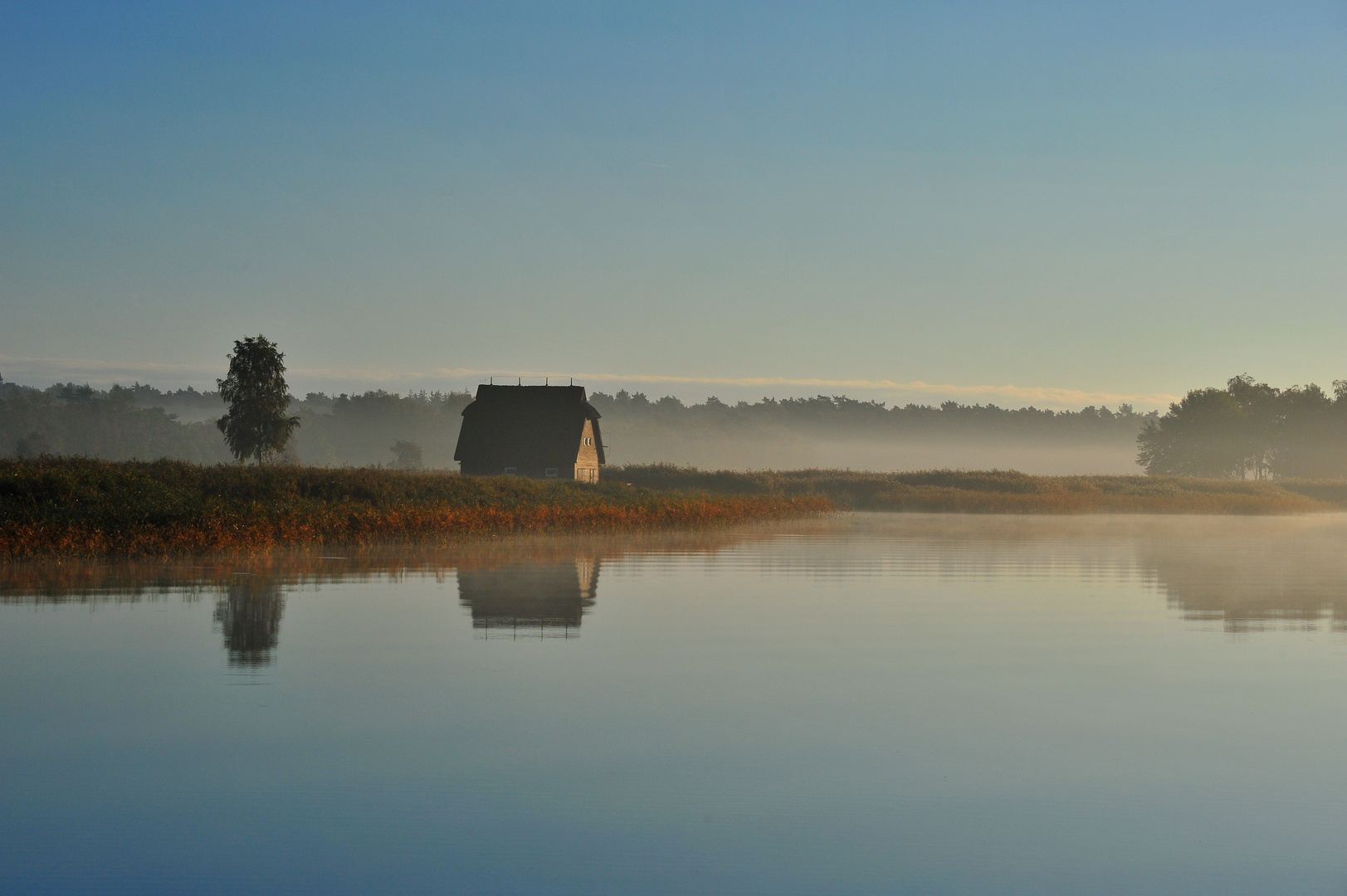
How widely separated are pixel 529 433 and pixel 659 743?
174ft

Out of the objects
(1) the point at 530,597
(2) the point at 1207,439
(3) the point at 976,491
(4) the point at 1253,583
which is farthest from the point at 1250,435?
(1) the point at 530,597

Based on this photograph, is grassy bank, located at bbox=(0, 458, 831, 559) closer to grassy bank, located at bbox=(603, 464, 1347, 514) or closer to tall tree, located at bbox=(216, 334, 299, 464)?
grassy bank, located at bbox=(603, 464, 1347, 514)

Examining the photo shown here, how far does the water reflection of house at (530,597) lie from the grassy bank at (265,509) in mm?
5467

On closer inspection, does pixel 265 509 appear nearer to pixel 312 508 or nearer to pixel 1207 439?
pixel 312 508

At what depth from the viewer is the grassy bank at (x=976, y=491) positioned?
56500 millimetres

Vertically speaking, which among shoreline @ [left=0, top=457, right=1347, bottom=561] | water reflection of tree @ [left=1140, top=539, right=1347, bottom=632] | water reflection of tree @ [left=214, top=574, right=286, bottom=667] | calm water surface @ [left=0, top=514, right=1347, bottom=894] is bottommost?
calm water surface @ [left=0, top=514, right=1347, bottom=894]

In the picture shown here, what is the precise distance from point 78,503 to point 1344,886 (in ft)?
72.4

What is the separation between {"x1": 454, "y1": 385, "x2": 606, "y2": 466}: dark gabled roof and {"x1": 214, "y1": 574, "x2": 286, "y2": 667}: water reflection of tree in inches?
1657

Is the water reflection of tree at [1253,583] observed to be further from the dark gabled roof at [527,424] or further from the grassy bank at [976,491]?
the dark gabled roof at [527,424]

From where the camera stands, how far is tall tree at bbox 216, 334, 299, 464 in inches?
2623

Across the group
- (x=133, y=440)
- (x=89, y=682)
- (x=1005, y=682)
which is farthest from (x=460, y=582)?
(x=133, y=440)

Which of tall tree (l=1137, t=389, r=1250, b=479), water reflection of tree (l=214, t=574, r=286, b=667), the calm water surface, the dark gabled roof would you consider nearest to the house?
the dark gabled roof

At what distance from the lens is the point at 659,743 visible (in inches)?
296

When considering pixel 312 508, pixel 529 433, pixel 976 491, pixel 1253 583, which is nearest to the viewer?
pixel 1253 583
